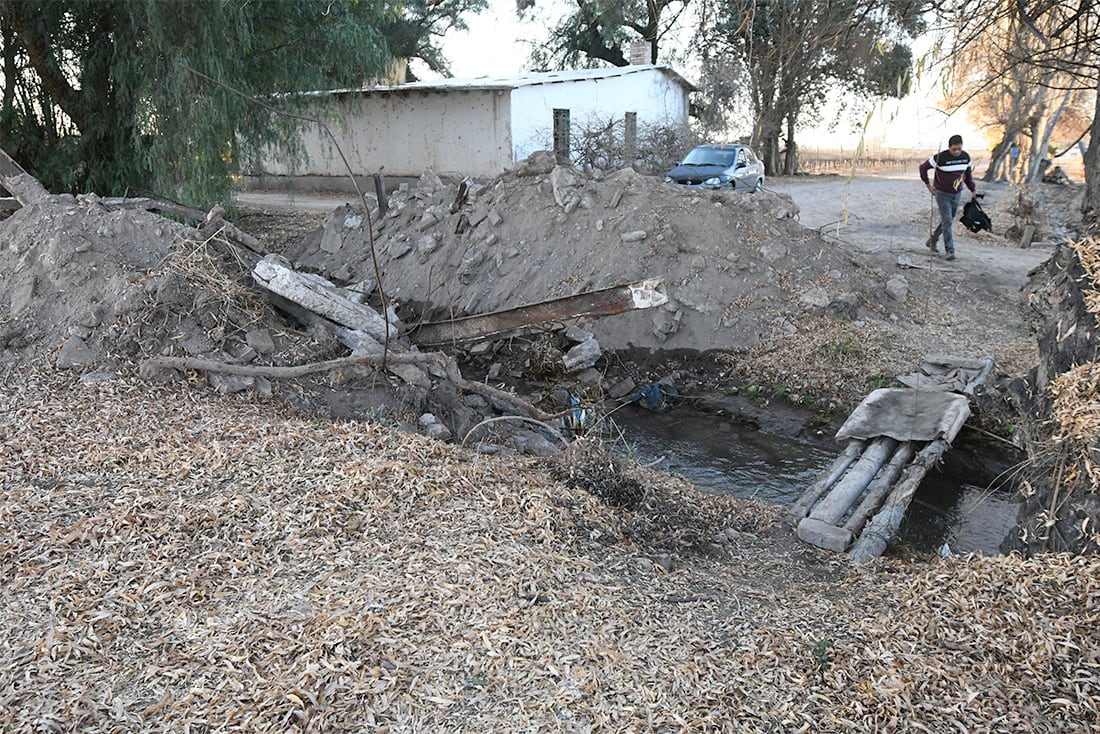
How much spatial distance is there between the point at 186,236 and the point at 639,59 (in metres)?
21.9

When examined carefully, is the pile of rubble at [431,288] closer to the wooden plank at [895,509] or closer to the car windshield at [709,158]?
the wooden plank at [895,509]

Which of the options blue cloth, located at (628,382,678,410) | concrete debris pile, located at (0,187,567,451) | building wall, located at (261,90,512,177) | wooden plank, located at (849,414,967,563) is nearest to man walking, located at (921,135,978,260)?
blue cloth, located at (628,382,678,410)

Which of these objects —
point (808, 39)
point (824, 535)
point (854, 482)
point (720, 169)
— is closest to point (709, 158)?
point (720, 169)

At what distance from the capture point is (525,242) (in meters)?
10.7

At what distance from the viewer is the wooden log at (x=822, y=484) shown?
5.42 metres

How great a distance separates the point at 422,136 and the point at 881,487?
709 inches

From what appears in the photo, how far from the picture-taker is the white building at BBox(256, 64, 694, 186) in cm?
1992

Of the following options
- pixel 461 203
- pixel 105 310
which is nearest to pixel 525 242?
pixel 461 203

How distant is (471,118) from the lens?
2038 cm

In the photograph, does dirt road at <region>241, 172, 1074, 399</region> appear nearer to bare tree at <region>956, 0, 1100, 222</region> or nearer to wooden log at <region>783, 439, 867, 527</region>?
bare tree at <region>956, 0, 1100, 222</region>

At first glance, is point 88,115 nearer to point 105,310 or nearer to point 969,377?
point 105,310

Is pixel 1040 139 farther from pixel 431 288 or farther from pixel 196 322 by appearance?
pixel 196 322

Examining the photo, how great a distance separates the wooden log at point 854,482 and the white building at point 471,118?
1473 cm

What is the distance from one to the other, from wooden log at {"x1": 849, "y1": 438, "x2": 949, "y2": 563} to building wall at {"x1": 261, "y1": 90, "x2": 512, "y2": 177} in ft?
50.6
